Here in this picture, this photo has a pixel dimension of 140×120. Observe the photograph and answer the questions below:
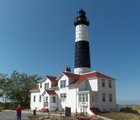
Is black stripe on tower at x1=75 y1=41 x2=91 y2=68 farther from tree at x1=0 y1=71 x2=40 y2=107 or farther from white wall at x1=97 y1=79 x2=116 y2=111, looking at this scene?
tree at x1=0 y1=71 x2=40 y2=107

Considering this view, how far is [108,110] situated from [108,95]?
8.36 ft

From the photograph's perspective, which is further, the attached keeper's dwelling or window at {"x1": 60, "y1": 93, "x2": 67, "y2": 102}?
window at {"x1": 60, "y1": 93, "x2": 67, "y2": 102}

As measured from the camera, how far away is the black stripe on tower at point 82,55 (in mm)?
45281

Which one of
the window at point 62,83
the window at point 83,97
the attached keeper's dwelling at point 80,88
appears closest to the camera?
the window at point 83,97

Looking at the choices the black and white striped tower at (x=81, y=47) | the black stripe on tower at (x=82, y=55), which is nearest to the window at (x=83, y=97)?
the black and white striped tower at (x=81, y=47)

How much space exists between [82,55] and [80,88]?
34.2 feet

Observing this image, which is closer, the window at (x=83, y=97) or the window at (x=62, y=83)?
the window at (x=83, y=97)

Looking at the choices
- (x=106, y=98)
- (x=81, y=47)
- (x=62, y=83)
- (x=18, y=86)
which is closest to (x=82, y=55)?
(x=81, y=47)

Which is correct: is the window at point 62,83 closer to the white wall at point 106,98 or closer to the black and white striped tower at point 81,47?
the black and white striped tower at point 81,47

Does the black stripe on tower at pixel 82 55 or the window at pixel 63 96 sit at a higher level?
the black stripe on tower at pixel 82 55

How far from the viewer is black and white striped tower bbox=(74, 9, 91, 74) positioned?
148 ft

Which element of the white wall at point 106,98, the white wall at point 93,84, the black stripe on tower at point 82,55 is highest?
the black stripe on tower at point 82,55

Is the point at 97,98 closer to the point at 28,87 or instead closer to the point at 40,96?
the point at 40,96

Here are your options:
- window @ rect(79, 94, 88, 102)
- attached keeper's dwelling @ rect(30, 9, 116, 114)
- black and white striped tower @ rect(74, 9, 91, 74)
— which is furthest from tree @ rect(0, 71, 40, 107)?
window @ rect(79, 94, 88, 102)
